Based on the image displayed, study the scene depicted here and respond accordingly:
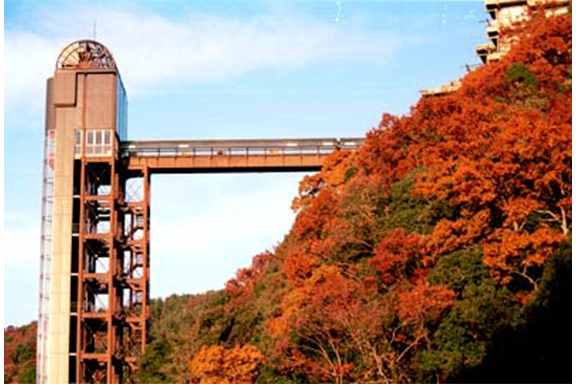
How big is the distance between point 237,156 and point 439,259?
74.9ft

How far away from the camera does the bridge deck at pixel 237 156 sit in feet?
178

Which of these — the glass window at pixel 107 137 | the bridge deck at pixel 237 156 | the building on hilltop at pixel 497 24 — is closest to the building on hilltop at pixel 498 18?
the building on hilltop at pixel 497 24

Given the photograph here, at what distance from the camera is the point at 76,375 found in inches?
1962

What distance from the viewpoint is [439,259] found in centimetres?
3331

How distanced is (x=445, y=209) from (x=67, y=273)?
2313cm

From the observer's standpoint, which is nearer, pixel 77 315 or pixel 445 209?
pixel 445 209

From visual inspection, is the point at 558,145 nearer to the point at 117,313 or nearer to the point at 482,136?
the point at 482,136

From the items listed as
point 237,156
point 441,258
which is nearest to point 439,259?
point 441,258

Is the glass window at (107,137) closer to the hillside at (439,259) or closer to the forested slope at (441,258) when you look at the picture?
the hillside at (439,259)

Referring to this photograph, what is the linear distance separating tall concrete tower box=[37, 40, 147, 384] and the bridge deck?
219cm

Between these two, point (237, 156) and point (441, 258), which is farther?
point (237, 156)

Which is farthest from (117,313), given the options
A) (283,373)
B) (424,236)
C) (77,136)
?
(424,236)

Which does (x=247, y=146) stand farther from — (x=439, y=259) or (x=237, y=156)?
(x=439, y=259)

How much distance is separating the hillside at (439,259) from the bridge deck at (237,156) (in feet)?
25.5
